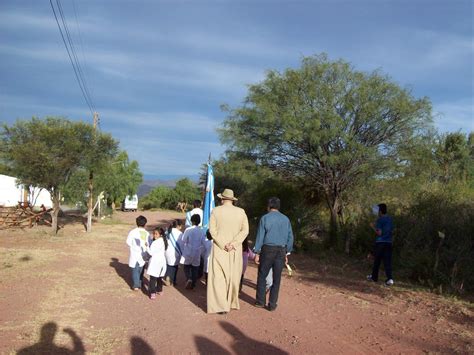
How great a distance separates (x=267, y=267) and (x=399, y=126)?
9.83 meters

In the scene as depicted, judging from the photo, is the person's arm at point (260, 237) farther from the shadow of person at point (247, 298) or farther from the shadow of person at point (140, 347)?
the shadow of person at point (140, 347)

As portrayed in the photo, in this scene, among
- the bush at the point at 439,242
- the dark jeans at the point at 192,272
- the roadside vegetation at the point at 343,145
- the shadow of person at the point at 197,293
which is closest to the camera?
the shadow of person at the point at 197,293

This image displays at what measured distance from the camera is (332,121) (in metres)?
15.0

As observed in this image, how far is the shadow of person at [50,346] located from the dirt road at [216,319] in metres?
0.01

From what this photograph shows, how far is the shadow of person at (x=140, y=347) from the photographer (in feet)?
18.5

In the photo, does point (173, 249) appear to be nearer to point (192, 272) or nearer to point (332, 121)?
point (192, 272)

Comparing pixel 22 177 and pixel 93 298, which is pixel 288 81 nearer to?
pixel 93 298

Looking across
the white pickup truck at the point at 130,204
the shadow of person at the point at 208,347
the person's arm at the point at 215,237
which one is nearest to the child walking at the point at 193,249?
the person's arm at the point at 215,237

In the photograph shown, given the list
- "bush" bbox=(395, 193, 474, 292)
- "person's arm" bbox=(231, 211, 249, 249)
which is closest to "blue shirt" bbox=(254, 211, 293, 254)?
"person's arm" bbox=(231, 211, 249, 249)

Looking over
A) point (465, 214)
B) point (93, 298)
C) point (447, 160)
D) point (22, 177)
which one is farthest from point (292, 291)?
point (22, 177)

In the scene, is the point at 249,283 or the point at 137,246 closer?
the point at 137,246

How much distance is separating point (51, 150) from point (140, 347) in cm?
1648

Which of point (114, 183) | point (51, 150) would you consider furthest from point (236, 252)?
point (114, 183)

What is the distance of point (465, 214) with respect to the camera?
1116cm
